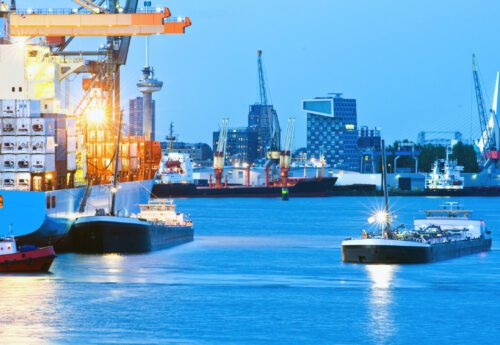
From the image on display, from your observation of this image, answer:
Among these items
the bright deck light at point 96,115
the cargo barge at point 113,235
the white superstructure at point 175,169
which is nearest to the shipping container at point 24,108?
the cargo barge at point 113,235

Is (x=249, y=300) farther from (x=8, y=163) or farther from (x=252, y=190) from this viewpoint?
(x=252, y=190)

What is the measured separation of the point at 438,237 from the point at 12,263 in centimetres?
1916

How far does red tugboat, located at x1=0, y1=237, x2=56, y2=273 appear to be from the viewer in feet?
154

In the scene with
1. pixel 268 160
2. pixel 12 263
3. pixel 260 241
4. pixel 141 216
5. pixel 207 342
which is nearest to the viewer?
pixel 207 342

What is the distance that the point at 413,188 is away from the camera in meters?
189

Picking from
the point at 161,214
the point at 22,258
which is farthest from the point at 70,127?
the point at 22,258

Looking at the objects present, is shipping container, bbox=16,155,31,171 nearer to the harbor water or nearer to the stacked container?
the stacked container

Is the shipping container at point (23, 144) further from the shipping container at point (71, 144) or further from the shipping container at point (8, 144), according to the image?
the shipping container at point (71, 144)

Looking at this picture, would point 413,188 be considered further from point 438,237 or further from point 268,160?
point 438,237

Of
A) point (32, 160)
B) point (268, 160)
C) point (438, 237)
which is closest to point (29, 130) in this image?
point (32, 160)

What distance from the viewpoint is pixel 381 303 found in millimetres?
41594

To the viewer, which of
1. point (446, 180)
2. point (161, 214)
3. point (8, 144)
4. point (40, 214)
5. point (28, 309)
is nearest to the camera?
point (28, 309)

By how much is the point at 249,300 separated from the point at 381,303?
4.27 m

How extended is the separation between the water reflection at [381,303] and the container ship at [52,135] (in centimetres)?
1461
